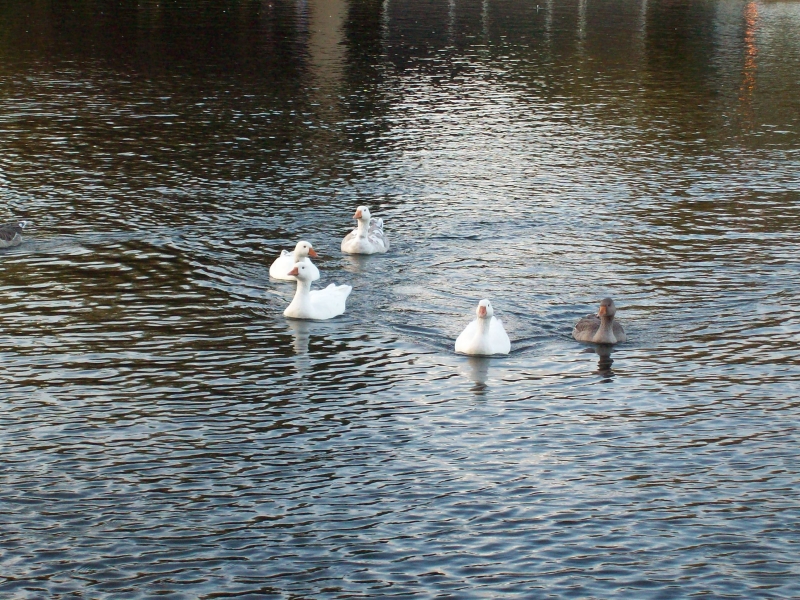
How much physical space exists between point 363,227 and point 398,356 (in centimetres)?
746

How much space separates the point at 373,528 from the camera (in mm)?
16766

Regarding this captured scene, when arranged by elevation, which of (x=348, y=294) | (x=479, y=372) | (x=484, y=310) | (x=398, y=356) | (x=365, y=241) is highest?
(x=484, y=310)

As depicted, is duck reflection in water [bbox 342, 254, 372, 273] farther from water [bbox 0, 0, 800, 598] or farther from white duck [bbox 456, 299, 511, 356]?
white duck [bbox 456, 299, 511, 356]

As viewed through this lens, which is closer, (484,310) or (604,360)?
(484,310)

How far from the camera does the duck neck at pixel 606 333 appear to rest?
78.2ft

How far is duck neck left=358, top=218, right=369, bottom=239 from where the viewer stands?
3005 cm

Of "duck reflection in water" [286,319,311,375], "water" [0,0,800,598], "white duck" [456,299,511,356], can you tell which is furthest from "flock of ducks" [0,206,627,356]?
"water" [0,0,800,598]

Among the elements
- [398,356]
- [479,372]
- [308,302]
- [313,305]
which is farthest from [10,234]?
[479,372]

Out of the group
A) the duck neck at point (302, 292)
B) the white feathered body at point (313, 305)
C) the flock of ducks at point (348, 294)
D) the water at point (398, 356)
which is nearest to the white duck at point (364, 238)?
the flock of ducks at point (348, 294)

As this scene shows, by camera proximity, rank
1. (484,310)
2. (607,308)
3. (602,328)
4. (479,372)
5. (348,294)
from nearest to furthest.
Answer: (479,372), (484,310), (607,308), (602,328), (348,294)

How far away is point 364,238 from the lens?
98.9 feet

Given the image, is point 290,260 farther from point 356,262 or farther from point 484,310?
point 484,310

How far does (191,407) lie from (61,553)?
5.12m

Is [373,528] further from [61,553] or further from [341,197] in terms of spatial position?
[341,197]
